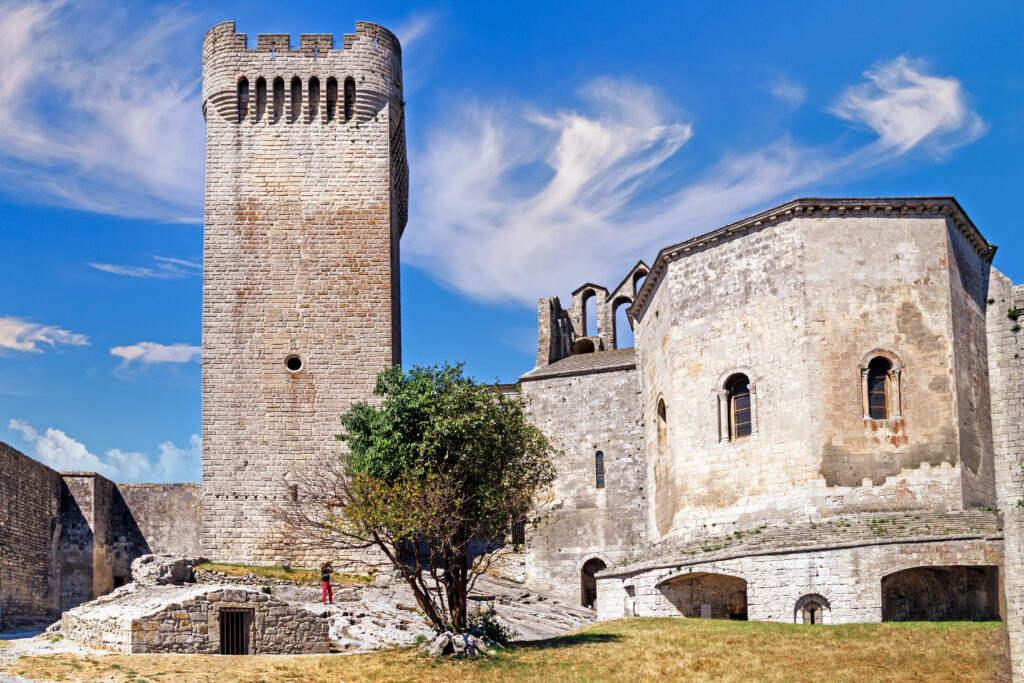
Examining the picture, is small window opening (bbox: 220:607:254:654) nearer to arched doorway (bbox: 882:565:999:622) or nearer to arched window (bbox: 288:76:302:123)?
arched doorway (bbox: 882:565:999:622)

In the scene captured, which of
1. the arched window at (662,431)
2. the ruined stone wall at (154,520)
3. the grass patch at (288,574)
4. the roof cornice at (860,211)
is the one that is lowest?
A: the grass patch at (288,574)

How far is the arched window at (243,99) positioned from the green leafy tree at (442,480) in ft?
43.7

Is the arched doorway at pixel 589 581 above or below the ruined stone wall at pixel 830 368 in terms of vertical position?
below

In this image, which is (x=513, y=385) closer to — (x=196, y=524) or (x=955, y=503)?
(x=196, y=524)

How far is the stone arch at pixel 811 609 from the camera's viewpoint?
25953 mm

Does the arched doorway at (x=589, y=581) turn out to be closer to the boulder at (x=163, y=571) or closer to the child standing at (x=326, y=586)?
A: the child standing at (x=326, y=586)

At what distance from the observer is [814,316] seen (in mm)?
28828

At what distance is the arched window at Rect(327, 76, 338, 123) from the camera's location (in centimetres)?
3847

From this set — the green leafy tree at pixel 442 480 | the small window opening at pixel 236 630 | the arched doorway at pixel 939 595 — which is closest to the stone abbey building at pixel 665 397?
the arched doorway at pixel 939 595

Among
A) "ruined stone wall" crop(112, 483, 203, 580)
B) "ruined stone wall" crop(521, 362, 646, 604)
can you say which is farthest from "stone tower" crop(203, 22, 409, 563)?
"ruined stone wall" crop(521, 362, 646, 604)

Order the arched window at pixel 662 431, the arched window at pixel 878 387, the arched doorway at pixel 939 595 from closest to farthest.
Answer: the arched doorway at pixel 939 595
the arched window at pixel 878 387
the arched window at pixel 662 431

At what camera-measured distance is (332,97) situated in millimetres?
38688

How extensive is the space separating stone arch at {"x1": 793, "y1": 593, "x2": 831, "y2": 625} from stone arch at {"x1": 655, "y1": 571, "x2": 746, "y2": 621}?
2.59 meters

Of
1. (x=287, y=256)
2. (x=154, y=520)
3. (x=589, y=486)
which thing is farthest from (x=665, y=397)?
(x=154, y=520)
